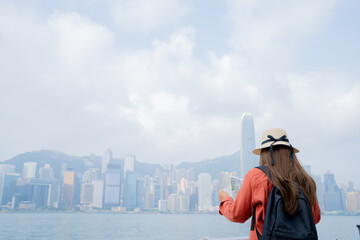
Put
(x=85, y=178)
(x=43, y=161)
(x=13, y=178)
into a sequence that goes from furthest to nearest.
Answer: (x=43, y=161), (x=85, y=178), (x=13, y=178)

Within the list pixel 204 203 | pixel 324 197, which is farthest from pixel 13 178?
pixel 324 197

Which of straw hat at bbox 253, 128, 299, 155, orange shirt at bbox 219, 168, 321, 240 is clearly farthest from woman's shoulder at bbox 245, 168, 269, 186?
straw hat at bbox 253, 128, 299, 155

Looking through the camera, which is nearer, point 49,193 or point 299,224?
point 299,224

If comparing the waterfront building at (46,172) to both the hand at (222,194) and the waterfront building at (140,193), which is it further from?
the hand at (222,194)

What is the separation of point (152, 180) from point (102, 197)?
994 inches

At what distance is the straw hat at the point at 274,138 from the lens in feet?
3.74

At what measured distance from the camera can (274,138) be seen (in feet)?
3.80

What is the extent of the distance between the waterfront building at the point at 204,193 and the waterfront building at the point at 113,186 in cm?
2667

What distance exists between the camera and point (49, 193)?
288 ft

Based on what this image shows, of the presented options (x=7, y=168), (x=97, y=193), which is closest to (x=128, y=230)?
(x=97, y=193)

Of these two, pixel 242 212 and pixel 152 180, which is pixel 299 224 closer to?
pixel 242 212

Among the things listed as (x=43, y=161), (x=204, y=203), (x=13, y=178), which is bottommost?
(x=204, y=203)

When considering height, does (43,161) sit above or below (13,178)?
above

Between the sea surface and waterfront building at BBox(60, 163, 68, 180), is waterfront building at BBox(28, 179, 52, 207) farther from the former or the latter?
the sea surface
